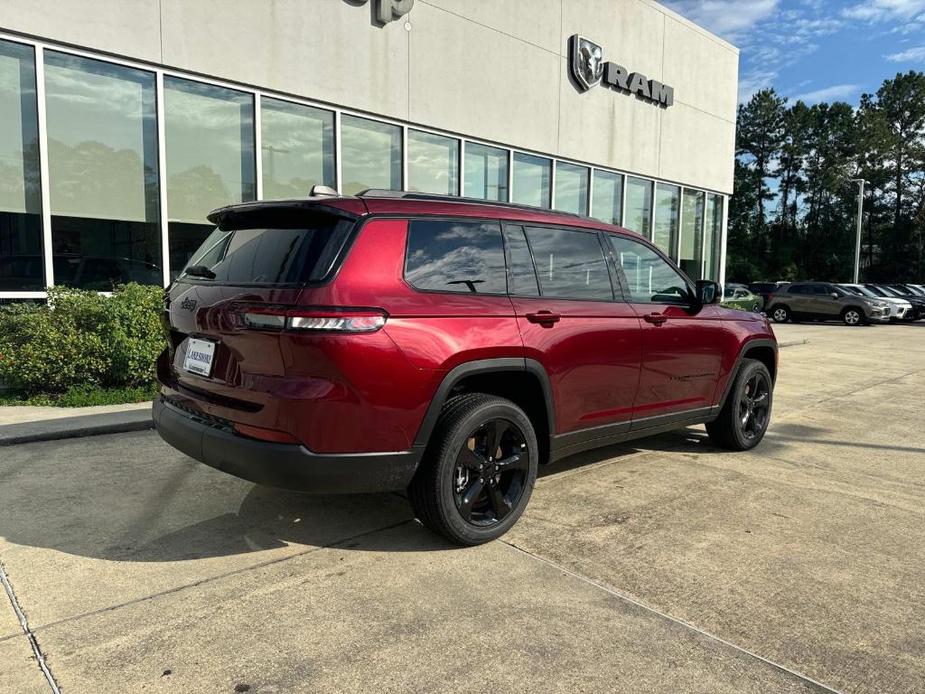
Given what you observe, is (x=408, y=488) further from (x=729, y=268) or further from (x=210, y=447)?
(x=729, y=268)

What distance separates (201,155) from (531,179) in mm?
6656

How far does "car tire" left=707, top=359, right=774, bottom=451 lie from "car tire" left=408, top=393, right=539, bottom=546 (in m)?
2.41

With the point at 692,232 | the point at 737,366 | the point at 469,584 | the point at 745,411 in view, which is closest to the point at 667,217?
the point at 692,232

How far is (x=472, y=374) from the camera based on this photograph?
3.39 m

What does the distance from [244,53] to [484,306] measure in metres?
7.39

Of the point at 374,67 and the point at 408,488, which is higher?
the point at 374,67

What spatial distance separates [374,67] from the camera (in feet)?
34.1

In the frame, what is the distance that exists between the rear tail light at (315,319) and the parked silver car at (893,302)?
25990mm

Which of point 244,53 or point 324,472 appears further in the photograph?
point 244,53

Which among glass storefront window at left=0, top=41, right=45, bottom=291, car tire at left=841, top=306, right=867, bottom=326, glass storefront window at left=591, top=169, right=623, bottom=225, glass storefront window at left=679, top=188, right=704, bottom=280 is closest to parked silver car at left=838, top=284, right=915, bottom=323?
car tire at left=841, top=306, right=867, bottom=326

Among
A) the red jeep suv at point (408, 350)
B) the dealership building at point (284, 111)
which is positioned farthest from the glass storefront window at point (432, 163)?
the red jeep suv at point (408, 350)

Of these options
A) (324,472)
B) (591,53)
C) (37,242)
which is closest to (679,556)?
(324,472)

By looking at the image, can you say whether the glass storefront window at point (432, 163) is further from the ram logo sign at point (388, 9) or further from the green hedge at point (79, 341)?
the green hedge at point (79, 341)

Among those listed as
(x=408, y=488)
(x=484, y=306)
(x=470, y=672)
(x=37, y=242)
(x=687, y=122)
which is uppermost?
(x=687, y=122)
